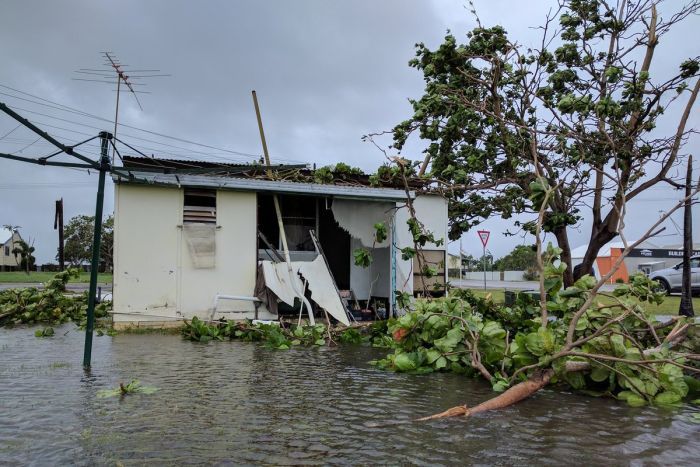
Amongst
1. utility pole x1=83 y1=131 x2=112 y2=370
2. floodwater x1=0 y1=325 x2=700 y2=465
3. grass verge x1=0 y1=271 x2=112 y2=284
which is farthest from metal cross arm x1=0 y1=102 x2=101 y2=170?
grass verge x1=0 y1=271 x2=112 y2=284

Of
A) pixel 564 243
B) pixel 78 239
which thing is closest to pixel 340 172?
pixel 564 243

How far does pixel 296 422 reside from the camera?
4.76 m

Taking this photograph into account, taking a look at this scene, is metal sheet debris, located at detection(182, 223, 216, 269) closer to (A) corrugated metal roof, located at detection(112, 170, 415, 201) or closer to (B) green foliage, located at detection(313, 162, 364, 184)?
(A) corrugated metal roof, located at detection(112, 170, 415, 201)

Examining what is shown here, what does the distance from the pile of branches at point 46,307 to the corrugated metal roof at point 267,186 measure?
4.17 meters

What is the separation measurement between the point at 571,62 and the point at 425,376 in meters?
8.95

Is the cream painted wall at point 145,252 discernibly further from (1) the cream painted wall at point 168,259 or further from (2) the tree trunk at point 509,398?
(2) the tree trunk at point 509,398

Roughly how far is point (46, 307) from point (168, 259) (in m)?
4.69

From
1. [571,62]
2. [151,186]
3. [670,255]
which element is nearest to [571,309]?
[571,62]

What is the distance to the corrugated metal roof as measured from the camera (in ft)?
35.2

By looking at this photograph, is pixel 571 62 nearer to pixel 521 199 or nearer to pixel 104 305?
pixel 521 199

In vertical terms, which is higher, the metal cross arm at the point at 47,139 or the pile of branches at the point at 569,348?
the metal cross arm at the point at 47,139

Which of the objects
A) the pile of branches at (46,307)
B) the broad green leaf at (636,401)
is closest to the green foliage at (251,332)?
the pile of branches at (46,307)

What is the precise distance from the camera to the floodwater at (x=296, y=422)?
397 centimetres

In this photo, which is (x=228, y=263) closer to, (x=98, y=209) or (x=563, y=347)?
(x=98, y=209)
